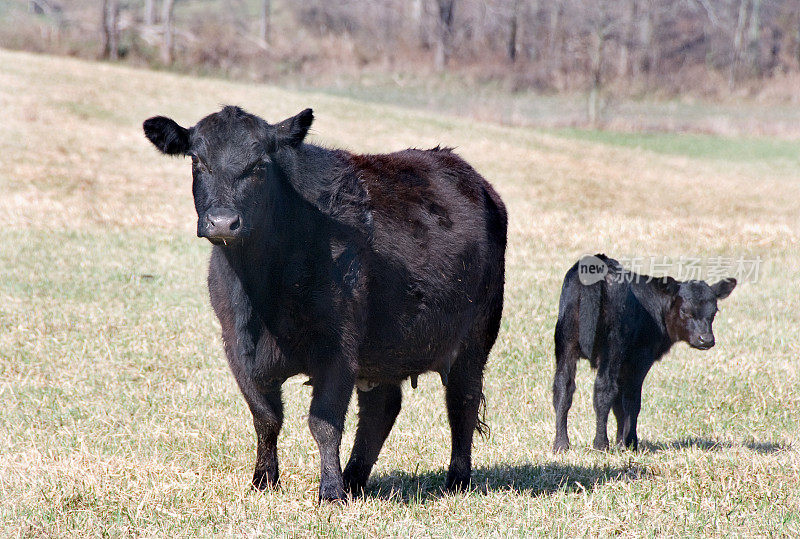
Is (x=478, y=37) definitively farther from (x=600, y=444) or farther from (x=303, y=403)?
(x=600, y=444)

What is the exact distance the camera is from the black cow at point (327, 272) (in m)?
4.69

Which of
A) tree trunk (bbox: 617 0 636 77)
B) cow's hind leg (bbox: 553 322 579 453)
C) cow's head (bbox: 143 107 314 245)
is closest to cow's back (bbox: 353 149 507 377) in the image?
cow's head (bbox: 143 107 314 245)

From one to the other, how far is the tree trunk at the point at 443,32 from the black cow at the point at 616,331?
3840 centimetres

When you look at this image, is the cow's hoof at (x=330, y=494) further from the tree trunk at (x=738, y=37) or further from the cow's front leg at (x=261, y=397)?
the tree trunk at (x=738, y=37)

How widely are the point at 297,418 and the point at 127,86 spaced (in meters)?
25.4

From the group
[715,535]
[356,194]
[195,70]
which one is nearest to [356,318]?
[356,194]

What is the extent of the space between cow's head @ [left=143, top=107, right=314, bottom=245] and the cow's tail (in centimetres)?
325

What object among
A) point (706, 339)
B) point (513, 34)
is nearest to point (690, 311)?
point (706, 339)

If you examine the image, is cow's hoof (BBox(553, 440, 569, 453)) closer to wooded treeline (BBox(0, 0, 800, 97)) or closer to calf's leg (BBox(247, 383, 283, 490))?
calf's leg (BBox(247, 383, 283, 490))

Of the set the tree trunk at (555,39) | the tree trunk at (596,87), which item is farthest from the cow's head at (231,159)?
the tree trunk at (555,39)

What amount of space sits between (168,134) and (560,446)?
3.80 m

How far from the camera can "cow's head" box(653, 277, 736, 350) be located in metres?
7.57

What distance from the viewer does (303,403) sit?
24.8 feet

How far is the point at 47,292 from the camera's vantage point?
10.7 m
